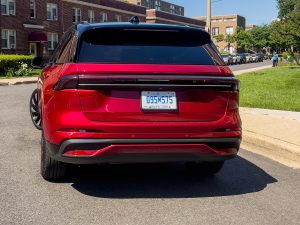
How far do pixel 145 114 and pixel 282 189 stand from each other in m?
2.02

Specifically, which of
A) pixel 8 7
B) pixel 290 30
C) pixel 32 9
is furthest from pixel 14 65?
pixel 290 30

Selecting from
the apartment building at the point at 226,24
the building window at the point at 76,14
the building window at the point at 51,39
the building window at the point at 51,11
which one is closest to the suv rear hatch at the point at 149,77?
the building window at the point at 51,39

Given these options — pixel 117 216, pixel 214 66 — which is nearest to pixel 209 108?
pixel 214 66

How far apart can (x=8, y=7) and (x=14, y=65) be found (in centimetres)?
1389

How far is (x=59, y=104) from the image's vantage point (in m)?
4.72

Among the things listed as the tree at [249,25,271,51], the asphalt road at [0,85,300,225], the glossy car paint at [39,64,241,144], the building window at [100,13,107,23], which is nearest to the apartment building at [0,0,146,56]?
the building window at [100,13,107,23]

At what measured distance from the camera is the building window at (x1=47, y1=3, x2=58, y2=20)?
152 feet

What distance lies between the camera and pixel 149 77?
466 cm

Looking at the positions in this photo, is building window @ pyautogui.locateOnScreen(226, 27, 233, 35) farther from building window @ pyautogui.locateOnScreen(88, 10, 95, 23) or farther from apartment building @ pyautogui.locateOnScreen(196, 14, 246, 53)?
building window @ pyautogui.locateOnScreen(88, 10, 95, 23)

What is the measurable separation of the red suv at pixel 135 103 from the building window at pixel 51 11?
43286 mm

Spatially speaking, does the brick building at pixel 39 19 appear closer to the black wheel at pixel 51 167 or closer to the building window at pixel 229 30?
the black wheel at pixel 51 167

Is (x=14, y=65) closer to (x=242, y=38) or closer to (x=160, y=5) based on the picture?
(x=242, y=38)

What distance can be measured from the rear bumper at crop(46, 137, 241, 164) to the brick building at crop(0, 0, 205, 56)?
Answer: 37.4m

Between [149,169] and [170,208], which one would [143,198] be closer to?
[170,208]
